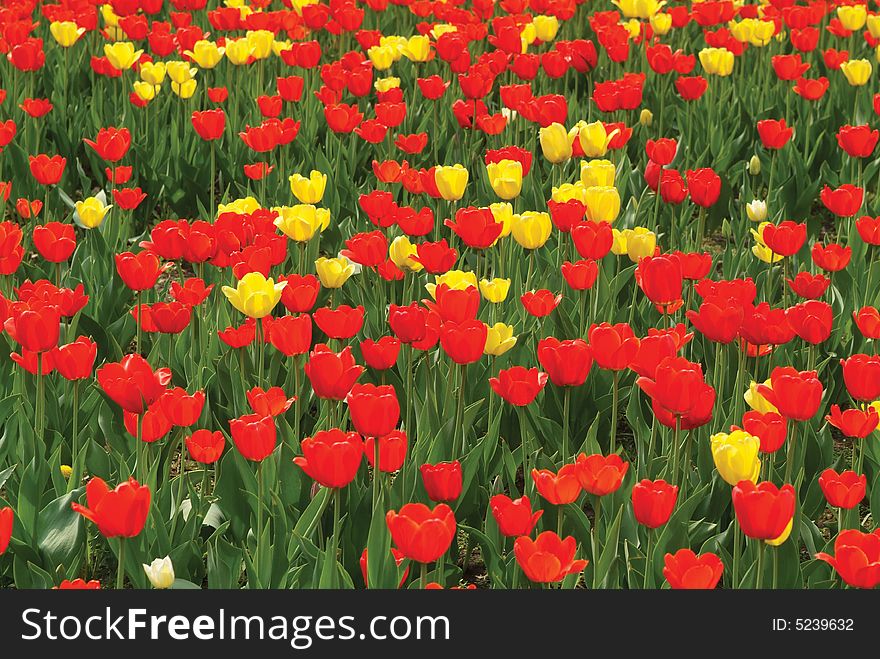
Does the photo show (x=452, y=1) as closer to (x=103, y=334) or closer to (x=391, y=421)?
(x=103, y=334)

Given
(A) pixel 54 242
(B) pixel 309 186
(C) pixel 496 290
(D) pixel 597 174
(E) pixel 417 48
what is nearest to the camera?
(C) pixel 496 290

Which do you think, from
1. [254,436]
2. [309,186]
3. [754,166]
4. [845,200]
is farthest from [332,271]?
[754,166]

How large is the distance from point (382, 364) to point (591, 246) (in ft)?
2.63

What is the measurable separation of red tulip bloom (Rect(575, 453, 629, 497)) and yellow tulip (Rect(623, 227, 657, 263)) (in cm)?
131

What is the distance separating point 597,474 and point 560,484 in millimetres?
67

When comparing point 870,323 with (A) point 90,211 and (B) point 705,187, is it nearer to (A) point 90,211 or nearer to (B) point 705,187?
(B) point 705,187

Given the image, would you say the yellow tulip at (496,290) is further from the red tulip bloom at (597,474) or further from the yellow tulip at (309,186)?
the red tulip bloom at (597,474)

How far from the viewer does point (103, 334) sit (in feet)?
11.4

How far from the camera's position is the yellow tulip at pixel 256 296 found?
2883mm

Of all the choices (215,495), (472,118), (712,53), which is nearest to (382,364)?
(215,495)

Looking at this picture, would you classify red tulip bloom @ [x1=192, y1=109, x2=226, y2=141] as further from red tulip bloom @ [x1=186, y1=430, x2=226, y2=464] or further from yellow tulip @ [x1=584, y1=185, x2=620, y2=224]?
red tulip bloom @ [x1=186, y1=430, x2=226, y2=464]

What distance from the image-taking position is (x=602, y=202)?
11.6ft

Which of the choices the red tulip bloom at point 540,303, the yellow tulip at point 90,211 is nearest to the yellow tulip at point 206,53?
the yellow tulip at point 90,211

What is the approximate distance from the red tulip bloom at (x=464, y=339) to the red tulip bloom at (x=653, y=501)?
2.00 ft
